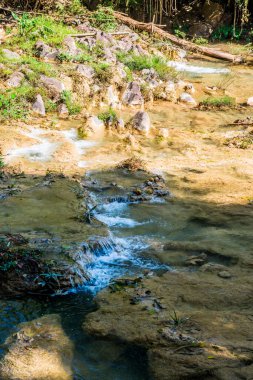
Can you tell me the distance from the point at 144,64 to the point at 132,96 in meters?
1.99

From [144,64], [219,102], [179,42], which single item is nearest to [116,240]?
[219,102]

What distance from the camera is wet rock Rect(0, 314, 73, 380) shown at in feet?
9.45

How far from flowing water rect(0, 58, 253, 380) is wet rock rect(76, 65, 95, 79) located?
14.2 feet

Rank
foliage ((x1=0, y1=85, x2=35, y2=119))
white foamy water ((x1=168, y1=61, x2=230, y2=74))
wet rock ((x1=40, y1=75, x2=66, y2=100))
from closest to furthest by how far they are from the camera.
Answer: foliage ((x1=0, y1=85, x2=35, y2=119)), wet rock ((x1=40, y1=75, x2=66, y2=100)), white foamy water ((x1=168, y1=61, x2=230, y2=74))

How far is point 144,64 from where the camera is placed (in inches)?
462

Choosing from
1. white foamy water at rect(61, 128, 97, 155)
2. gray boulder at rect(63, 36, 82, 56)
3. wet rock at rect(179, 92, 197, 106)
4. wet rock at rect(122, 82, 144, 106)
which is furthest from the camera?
gray boulder at rect(63, 36, 82, 56)

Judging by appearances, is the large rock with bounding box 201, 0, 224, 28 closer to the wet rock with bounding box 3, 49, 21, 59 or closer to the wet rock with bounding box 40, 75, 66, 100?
the wet rock with bounding box 3, 49, 21, 59

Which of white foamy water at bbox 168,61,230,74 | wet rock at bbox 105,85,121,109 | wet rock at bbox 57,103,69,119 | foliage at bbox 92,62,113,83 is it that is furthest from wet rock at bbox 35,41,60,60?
white foamy water at bbox 168,61,230,74

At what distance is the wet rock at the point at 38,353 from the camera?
2.88 meters

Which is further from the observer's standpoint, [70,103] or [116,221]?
[70,103]

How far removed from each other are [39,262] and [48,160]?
3.23 m

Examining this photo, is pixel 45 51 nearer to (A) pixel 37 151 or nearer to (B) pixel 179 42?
(A) pixel 37 151

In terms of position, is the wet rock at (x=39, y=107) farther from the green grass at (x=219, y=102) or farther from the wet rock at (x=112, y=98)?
the green grass at (x=219, y=102)

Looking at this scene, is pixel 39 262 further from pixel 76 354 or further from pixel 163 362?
pixel 163 362
